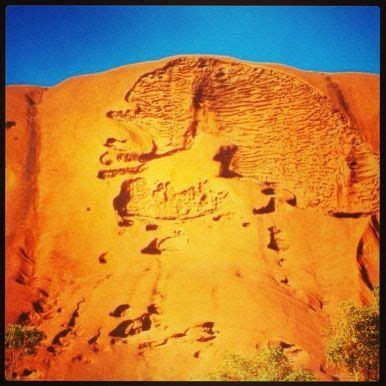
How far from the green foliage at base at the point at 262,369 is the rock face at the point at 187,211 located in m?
0.69

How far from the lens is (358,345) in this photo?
11383 mm

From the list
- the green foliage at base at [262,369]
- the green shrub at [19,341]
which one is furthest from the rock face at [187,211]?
the green foliage at base at [262,369]

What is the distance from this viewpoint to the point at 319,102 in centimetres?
1465

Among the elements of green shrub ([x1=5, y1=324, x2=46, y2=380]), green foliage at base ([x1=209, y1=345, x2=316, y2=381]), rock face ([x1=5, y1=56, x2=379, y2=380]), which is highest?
rock face ([x1=5, y1=56, x2=379, y2=380])

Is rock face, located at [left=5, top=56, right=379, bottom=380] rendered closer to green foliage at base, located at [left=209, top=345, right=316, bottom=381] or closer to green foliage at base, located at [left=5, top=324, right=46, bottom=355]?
green foliage at base, located at [left=5, top=324, right=46, bottom=355]

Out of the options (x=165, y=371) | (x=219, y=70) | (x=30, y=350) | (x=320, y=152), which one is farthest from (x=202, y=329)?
(x=219, y=70)

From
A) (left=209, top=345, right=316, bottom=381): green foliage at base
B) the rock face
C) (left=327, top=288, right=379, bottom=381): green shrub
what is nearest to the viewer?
(left=209, top=345, right=316, bottom=381): green foliage at base

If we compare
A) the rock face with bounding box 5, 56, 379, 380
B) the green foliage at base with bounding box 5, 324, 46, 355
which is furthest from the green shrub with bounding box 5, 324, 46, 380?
the rock face with bounding box 5, 56, 379, 380

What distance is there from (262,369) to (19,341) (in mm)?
5215

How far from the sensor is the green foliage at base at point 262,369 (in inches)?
429

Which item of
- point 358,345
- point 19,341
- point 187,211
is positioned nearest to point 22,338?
point 19,341

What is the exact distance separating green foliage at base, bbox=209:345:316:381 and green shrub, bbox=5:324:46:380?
3974mm

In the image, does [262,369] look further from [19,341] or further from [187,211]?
[19,341]

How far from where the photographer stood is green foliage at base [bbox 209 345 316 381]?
10.9 meters
